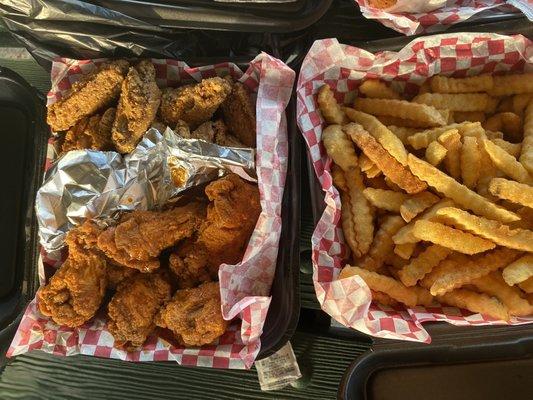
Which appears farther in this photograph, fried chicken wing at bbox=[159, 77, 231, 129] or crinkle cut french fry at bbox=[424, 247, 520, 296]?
fried chicken wing at bbox=[159, 77, 231, 129]

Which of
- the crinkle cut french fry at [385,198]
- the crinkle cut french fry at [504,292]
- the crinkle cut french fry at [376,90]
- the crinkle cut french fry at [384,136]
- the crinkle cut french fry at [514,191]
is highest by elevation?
the crinkle cut french fry at [376,90]

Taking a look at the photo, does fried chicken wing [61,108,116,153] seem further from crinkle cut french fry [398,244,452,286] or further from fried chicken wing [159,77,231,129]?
crinkle cut french fry [398,244,452,286]

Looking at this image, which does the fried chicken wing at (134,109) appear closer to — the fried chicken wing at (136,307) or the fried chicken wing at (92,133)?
the fried chicken wing at (92,133)

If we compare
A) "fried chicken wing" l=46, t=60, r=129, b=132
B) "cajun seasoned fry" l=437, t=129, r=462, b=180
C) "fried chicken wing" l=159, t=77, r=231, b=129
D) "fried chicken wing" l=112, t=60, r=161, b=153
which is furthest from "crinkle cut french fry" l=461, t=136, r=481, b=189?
"fried chicken wing" l=46, t=60, r=129, b=132

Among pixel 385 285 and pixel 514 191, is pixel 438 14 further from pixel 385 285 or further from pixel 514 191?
pixel 385 285

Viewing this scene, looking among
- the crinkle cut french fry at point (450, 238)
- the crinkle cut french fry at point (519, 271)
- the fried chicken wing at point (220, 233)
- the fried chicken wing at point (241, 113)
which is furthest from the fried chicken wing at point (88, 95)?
the crinkle cut french fry at point (519, 271)

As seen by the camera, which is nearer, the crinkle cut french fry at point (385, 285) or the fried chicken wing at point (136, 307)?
the crinkle cut french fry at point (385, 285)

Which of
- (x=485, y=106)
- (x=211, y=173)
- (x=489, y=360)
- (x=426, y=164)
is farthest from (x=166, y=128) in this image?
(x=489, y=360)
